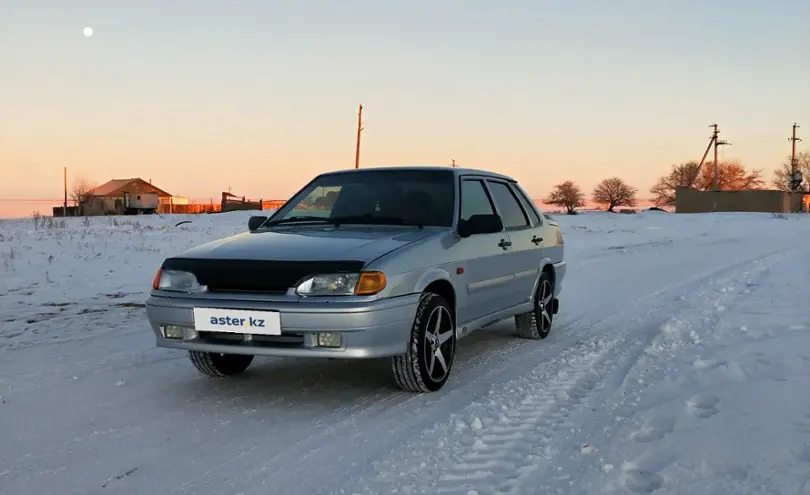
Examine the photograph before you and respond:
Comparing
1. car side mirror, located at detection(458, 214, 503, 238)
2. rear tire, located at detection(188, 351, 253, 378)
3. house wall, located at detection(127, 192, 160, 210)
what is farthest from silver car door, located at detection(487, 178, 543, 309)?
house wall, located at detection(127, 192, 160, 210)

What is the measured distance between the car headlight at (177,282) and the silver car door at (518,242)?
265 cm

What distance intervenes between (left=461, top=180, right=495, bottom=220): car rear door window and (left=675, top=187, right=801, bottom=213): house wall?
63.4m

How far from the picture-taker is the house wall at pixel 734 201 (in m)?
62.6

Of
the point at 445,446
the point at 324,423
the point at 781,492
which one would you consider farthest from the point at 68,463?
the point at 781,492

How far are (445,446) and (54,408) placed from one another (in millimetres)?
2457

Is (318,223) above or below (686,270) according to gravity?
above

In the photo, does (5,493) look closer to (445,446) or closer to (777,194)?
(445,446)

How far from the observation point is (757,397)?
14.0 ft

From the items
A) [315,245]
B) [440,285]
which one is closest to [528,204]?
[440,285]

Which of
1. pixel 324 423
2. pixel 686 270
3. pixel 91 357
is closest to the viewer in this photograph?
pixel 324 423

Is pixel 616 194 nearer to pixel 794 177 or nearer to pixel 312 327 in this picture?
pixel 794 177

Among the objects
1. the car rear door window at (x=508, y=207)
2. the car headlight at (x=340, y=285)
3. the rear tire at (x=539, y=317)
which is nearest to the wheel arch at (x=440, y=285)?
the car headlight at (x=340, y=285)

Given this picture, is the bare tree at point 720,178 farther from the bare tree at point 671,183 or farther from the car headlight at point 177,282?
the car headlight at point 177,282

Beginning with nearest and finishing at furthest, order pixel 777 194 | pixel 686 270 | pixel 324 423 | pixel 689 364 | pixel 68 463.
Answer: pixel 68 463 → pixel 324 423 → pixel 689 364 → pixel 686 270 → pixel 777 194
